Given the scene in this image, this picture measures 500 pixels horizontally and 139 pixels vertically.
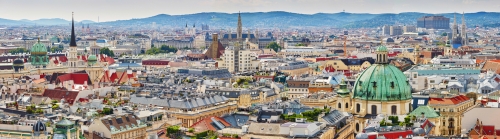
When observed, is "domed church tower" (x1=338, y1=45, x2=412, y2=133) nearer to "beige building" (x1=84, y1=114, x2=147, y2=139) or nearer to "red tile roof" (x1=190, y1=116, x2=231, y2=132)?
"red tile roof" (x1=190, y1=116, x2=231, y2=132)

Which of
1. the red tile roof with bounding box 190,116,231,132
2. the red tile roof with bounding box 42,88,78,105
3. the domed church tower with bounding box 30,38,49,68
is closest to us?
the red tile roof with bounding box 190,116,231,132

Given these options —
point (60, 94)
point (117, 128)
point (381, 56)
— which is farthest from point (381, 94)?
point (60, 94)

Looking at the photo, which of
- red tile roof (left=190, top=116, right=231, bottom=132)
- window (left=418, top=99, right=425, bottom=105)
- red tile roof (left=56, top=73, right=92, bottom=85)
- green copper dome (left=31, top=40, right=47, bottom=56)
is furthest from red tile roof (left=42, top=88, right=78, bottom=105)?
green copper dome (left=31, top=40, right=47, bottom=56)

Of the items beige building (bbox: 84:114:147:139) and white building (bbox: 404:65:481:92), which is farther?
white building (bbox: 404:65:481:92)

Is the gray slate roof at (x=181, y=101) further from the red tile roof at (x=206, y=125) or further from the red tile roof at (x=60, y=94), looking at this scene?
the red tile roof at (x=206, y=125)

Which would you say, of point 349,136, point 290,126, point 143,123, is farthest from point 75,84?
point 290,126

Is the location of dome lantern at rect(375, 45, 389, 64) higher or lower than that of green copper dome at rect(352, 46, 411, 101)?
higher

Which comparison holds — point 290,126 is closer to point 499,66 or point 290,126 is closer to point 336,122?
point 336,122
